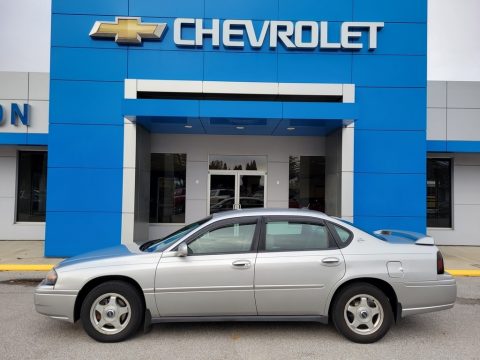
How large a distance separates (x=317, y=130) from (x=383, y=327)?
7.88 m

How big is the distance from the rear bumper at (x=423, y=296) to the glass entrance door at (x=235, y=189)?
8.32m

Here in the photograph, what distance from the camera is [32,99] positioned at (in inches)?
510

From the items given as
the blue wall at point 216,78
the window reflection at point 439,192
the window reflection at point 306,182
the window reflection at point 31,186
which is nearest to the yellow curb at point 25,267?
the blue wall at point 216,78

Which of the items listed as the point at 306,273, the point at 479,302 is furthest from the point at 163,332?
the point at 479,302

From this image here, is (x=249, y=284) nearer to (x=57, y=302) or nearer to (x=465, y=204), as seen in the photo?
(x=57, y=302)

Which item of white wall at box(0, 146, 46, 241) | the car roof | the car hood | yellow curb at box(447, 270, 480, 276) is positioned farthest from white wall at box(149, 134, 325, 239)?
the car roof

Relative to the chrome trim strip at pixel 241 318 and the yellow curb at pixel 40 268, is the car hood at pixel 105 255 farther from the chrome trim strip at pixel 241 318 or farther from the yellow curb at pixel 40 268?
the yellow curb at pixel 40 268

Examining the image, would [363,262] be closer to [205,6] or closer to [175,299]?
[175,299]

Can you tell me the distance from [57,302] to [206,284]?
66.2 inches

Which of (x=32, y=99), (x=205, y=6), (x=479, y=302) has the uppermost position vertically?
(x=205, y=6)

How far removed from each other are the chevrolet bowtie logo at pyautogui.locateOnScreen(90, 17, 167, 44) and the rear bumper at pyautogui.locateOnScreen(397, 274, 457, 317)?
28.5 feet

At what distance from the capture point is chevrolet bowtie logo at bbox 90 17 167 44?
10.6 m

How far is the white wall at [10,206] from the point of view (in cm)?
1368

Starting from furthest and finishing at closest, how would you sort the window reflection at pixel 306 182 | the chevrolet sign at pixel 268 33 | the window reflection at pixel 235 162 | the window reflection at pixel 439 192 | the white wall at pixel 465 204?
the window reflection at pixel 439 192 → the white wall at pixel 465 204 → the window reflection at pixel 235 162 → the window reflection at pixel 306 182 → the chevrolet sign at pixel 268 33
